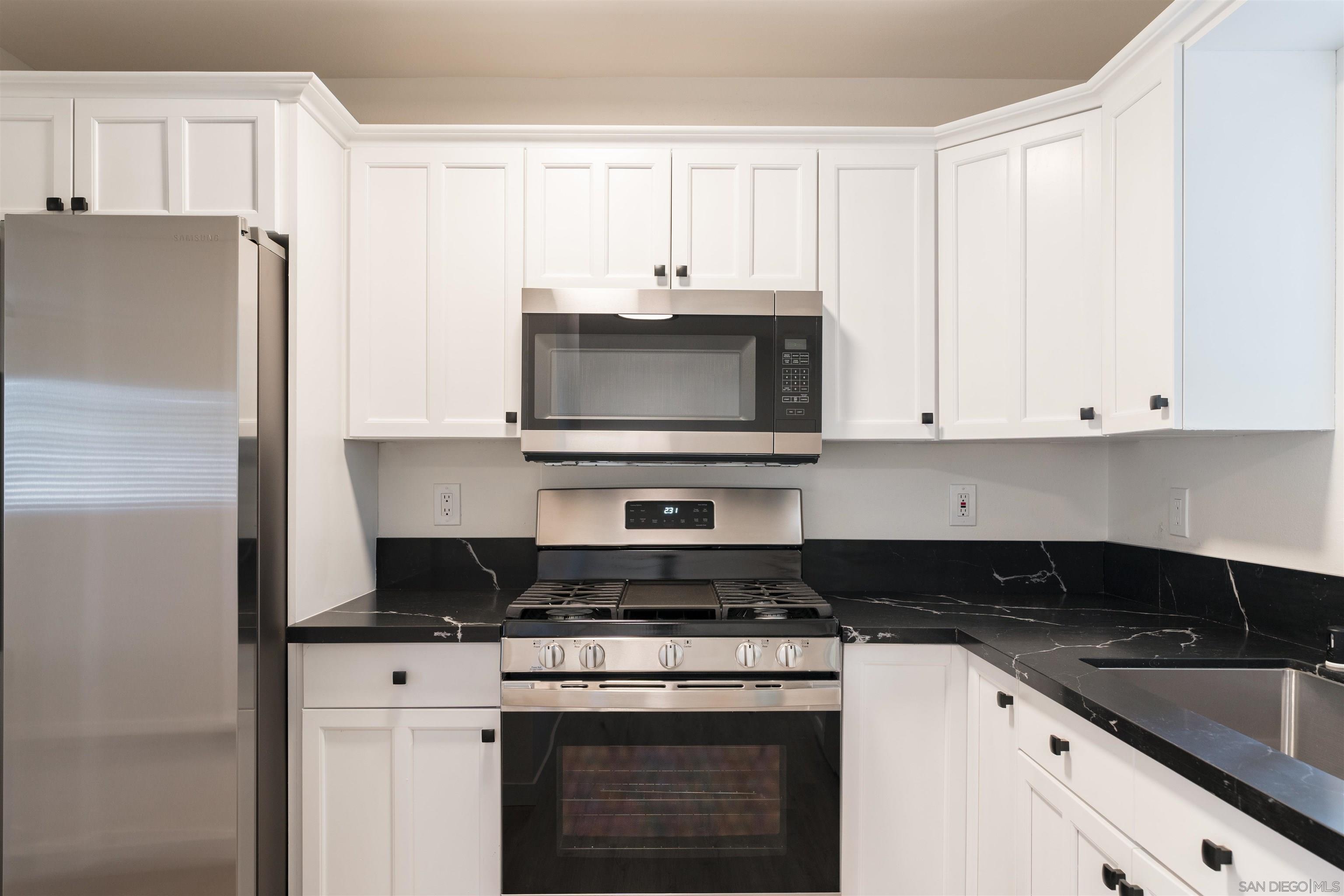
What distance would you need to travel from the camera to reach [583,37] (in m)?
2.10

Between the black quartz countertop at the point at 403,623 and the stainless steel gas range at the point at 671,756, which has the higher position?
the black quartz countertop at the point at 403,623

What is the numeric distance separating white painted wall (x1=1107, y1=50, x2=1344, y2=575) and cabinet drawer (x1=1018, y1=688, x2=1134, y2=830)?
68 cm

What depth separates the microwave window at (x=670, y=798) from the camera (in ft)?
5.62

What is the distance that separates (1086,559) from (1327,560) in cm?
81

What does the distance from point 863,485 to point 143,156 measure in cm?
210

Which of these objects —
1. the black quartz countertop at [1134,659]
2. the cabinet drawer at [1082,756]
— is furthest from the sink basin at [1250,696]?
the cabinet drawer at [1082,756]

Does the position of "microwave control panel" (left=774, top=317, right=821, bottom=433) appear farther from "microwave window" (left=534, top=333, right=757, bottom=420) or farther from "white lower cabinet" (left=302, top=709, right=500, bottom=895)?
"white lower cabinet" (left=302, top=709, right=500, bottom=895)

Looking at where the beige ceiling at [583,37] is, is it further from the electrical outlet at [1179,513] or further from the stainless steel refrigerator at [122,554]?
the electrical outlet at [1179,513]

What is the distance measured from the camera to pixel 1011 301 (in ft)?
6.23

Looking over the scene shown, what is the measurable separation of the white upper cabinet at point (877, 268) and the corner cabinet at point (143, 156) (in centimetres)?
141

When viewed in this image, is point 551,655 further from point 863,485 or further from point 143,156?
point 143,156

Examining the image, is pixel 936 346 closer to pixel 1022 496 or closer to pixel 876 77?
pixel 1022 496

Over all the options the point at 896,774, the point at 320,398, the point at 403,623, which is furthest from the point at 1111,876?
the point at 320,398

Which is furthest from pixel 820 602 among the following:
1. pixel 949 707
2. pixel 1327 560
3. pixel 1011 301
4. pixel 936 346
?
pixel 1327 560
